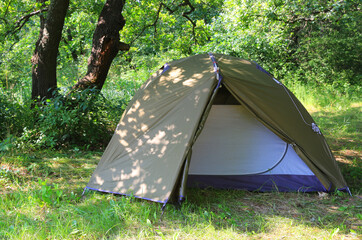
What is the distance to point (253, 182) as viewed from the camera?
13.1ft

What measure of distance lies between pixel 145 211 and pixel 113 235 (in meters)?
0.41

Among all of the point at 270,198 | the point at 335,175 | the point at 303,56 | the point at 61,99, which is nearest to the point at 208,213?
the point at 270,198

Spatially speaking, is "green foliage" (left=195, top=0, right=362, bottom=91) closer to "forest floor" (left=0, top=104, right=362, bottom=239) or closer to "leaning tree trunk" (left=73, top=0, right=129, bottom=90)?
"leaning tree trunk" (left=73, top=0, right=129, bottom=90)

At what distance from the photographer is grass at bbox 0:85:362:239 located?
2.78 metres

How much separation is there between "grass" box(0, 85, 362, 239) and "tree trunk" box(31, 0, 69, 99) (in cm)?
208

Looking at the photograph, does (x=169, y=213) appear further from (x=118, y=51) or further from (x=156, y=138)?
(x=118, y=51)

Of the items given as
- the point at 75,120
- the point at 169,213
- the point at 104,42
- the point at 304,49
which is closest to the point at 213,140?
the point at 169,213

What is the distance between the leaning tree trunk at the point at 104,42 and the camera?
19.5 feet

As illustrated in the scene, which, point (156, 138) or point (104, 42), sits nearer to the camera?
point (156, 138)

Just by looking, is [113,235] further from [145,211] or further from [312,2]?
[312,2]

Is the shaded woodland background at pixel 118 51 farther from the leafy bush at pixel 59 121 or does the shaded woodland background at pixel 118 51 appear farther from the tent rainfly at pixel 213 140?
the tent rainfly at pixel 213 140

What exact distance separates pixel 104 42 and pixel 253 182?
12.1 feet

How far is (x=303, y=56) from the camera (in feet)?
40.5

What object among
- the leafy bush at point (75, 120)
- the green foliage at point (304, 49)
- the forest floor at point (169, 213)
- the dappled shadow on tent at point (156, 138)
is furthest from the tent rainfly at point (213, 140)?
the green foliage at point (304, 49)
